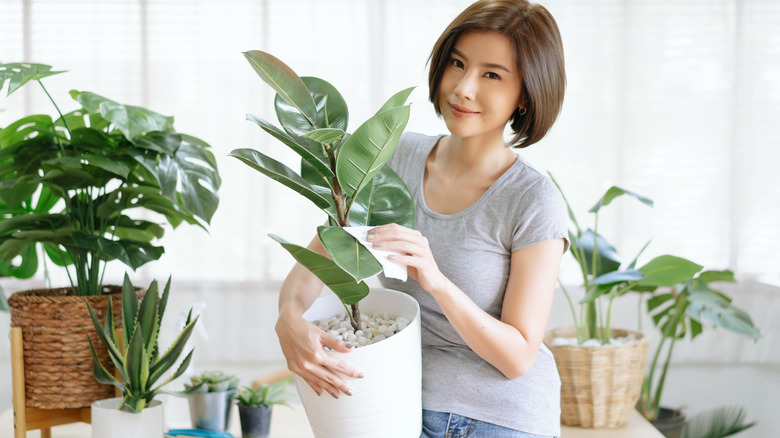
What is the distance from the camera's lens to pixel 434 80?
4.31 ft

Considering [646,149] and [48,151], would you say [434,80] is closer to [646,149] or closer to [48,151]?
[48,151]

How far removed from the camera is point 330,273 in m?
0.97

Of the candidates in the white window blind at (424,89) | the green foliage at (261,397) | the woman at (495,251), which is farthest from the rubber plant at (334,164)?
the white window blind at (424,89)

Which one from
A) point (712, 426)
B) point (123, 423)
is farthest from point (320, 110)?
point (712, 426)

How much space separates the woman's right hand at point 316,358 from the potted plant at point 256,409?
0.65m

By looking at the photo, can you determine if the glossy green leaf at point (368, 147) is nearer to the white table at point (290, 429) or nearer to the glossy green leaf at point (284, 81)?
the glossy green leaf at point (284, 81)

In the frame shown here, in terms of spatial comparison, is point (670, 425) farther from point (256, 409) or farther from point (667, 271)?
point (256, 409)

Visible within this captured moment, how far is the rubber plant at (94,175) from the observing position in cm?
149

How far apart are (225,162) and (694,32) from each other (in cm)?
223

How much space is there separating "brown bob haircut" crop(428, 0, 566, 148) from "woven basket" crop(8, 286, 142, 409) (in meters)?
0.94

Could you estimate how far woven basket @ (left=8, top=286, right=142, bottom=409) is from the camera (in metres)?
1.52

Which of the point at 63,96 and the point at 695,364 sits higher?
the point at 63,96

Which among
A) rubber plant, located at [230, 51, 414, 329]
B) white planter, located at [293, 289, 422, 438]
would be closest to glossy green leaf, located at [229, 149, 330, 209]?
rubber plant, located at [230, 51, 414, 329]

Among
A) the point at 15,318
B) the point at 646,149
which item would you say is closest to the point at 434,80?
the point at 15,318
